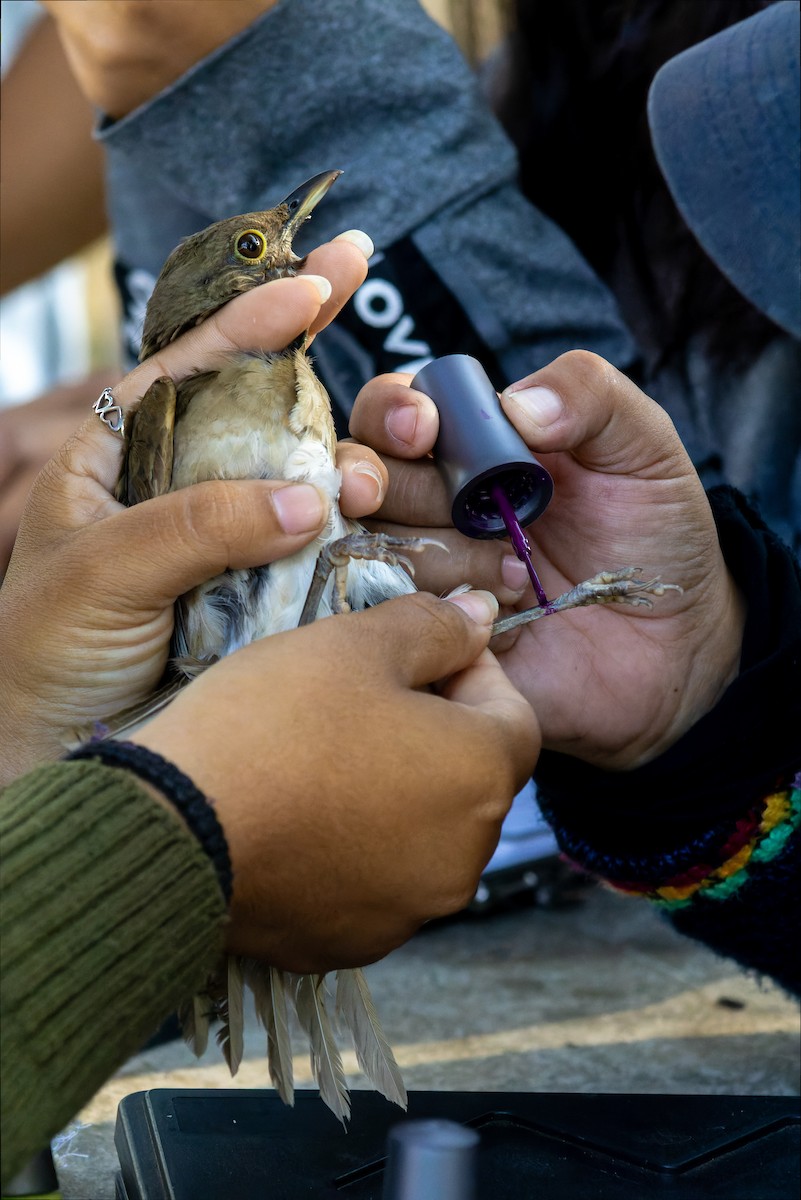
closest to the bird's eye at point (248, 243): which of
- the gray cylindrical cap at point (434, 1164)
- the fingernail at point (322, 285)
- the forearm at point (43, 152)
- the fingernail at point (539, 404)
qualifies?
the fingernail at point (322, 285)

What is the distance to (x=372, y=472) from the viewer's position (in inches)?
69.1

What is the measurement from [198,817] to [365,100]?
1986mm

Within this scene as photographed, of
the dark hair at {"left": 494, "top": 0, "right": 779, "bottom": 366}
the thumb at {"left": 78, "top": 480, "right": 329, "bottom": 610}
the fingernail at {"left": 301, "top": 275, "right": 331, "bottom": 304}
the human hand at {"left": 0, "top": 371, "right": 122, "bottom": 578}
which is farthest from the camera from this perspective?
the dark hair at {"left": 494, "top": 0, "right": 779, "bottom": 366}

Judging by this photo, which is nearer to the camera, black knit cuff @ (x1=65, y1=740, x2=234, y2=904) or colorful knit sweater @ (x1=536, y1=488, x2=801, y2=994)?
black knit cuff @ (x1=65, y1=740, x2=234, y2=904)

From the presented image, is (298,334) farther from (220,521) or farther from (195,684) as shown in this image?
(195,684)

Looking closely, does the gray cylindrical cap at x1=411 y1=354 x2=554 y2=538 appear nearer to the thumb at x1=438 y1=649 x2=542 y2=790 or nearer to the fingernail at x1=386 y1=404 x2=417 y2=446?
the fingernail at x1=386 y1=404 x2=417 y2=446

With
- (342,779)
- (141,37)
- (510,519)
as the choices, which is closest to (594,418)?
(510,519)

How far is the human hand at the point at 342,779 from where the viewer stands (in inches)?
46.6

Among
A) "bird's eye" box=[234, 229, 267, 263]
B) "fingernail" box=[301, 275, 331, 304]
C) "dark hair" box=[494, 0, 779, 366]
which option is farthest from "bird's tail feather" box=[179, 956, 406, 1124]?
"dark hair" box=[494, 0, 779, 366]

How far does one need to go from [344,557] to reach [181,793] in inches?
24.4

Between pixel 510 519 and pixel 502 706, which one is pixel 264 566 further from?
pixel 502 706

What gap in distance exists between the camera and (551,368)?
1792mm

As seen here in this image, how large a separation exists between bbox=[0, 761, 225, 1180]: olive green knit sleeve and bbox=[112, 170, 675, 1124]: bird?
48 cm

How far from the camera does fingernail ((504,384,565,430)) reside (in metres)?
1.73
